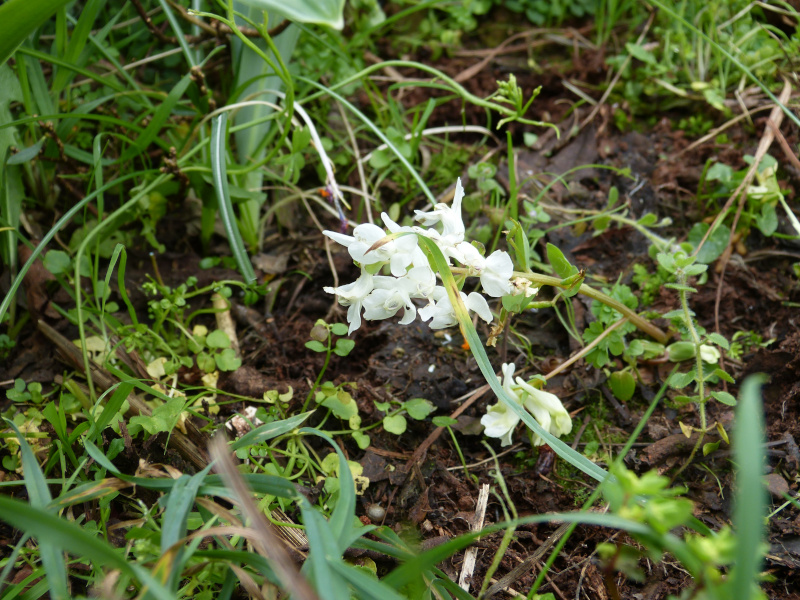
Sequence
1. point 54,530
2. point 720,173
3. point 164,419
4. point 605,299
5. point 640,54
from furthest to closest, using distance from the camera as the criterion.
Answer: point 640,54 < point 720,173 < point 605,299 < point 164,419 < point 54,530

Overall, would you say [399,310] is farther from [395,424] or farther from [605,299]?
[605,299]

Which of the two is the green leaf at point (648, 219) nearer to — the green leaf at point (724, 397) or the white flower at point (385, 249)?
the green leaf at point (724, 397)

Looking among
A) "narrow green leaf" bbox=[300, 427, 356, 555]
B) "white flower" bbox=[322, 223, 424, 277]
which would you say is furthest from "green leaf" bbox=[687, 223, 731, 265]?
"narrow green leaf" bbox=[300, 427, 356, 555]

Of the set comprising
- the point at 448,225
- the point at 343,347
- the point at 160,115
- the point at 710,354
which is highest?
the point at 160,115

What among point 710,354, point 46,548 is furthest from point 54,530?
point 710,354

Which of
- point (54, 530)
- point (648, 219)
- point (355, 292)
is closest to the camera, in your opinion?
point (54, 530)

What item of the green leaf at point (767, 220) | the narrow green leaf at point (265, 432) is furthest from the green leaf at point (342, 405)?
the green leaf at point (767, 220)
